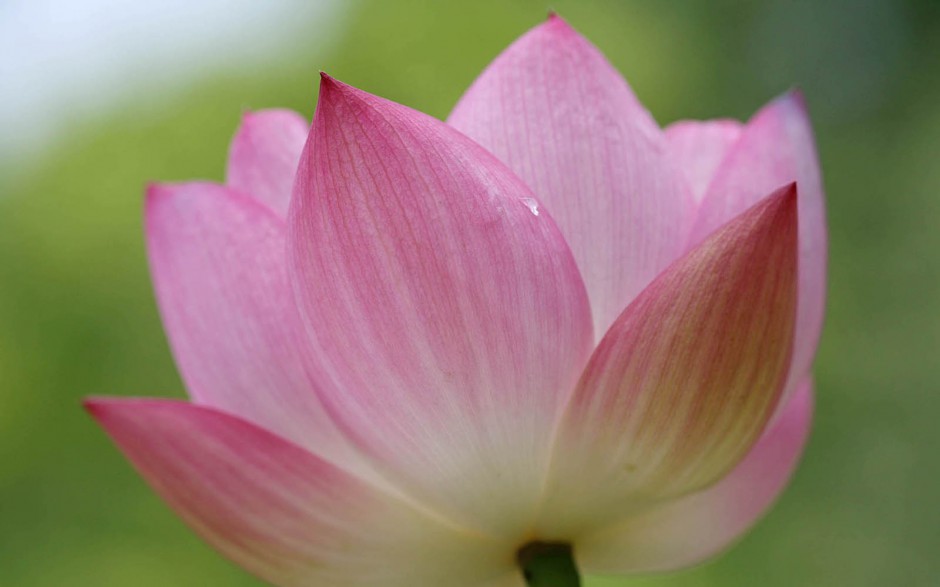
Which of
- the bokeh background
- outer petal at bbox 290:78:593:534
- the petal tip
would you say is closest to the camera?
outer petal at bbox 290:78:593:534

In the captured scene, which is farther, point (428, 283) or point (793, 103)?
point (793, 103)

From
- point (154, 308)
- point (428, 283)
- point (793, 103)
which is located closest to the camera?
point (428, 283)

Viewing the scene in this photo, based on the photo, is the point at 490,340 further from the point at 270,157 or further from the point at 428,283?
the point at 270,157

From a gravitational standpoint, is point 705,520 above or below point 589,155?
below

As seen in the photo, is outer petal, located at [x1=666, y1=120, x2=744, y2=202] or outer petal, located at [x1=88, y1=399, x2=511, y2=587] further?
outer petal, located at [x1=666, y1=120, x2=744, y2=202]

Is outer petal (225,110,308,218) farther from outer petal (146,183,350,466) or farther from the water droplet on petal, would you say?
the water droplet on petal

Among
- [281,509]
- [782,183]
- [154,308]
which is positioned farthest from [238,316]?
[154,308]

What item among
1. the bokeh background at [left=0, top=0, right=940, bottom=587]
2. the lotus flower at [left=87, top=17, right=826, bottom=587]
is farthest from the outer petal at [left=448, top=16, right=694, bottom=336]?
the bokeh background at [left=0, top=0, right=940, bottom=587]
